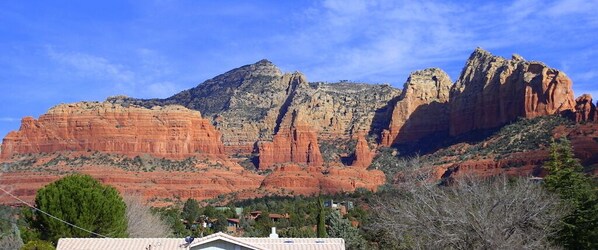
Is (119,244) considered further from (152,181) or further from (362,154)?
(362,154)

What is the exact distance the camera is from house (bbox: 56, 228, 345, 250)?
2984 cm

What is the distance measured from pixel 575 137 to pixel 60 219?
84202 millimetres

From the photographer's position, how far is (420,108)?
611 feet

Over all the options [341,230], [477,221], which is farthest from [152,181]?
[477,221]

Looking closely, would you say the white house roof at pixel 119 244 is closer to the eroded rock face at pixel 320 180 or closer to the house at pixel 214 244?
the house at pixel 214 244

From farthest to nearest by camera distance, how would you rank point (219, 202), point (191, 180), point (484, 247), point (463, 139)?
point (463, 139) < point (191, 180) < point (219, 202) < point (484, 247)

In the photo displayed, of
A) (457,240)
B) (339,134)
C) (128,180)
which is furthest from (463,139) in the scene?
(457,240)

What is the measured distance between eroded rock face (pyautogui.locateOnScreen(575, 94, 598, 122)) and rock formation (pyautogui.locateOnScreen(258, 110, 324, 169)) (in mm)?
62237

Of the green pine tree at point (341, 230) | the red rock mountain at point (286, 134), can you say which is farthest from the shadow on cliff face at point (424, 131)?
the green pine tree at point (341, 230)

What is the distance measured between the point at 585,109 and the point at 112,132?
8399cm

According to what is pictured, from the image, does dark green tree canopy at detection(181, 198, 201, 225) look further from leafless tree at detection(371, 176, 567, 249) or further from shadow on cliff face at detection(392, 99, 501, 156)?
shadow on cliff face at detection(392, 99, 501, 156)

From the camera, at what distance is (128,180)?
13388cm

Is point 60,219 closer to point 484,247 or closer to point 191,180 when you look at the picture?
point 484,247

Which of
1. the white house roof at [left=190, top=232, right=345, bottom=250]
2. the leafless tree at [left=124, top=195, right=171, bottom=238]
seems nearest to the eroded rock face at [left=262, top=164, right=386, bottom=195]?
the leafless tree at [left=124, top=195, right=171, bottom=238]
